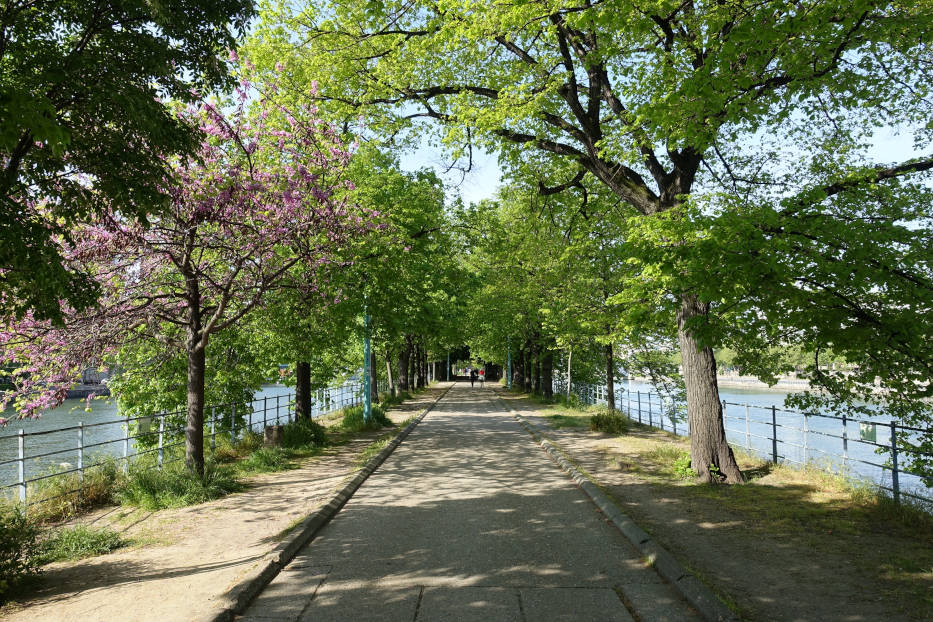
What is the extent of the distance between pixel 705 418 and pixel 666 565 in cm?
473

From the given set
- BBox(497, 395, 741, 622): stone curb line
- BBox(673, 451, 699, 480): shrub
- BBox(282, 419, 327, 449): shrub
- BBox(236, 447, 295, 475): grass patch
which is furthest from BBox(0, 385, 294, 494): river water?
BBox(673, 451, 699, 480): shrub

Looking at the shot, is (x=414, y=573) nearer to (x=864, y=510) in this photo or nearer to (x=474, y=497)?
(x=474, y=497)

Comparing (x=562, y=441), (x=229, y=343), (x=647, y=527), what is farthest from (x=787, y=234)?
(x=229, y=343)

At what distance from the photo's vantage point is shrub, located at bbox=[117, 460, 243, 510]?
7902 millimetres

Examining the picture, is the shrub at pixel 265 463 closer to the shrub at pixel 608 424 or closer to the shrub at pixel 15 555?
the shrub at pixel 15 555

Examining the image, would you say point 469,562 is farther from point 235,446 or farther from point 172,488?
point 235,446

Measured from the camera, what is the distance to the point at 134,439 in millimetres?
15297

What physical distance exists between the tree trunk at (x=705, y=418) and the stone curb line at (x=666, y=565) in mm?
2071

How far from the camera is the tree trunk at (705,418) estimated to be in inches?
362

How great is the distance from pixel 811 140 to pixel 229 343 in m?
14.7

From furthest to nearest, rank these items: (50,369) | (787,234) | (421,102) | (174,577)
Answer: (421,102), (50,369), (787,234), (174,577)

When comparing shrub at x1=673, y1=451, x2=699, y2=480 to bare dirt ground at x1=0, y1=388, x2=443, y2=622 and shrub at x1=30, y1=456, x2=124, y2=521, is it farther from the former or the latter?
shrub at x1=30, y1=456, x2=124, y2=521

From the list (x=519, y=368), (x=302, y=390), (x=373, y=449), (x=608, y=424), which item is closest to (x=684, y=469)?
(x=608, y=424)

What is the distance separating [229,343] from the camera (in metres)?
14.8
